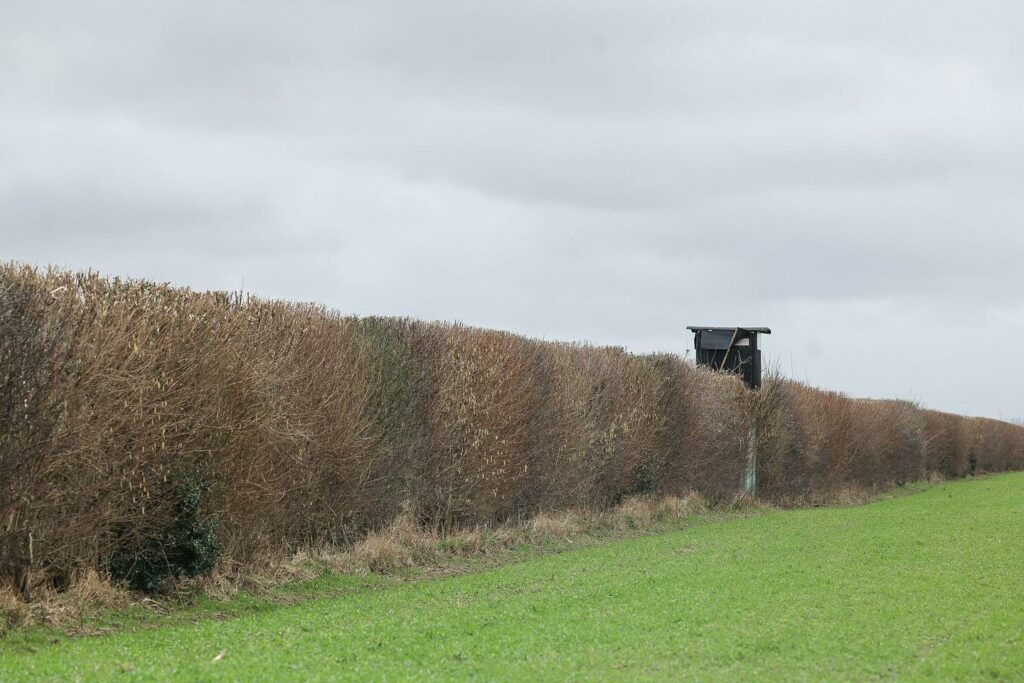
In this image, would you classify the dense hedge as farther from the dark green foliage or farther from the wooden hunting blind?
the wooden hunting blind

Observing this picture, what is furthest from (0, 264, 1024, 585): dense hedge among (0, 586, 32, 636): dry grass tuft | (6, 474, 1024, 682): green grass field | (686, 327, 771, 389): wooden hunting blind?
(686, 327, 771, 389): wooden hunting blind

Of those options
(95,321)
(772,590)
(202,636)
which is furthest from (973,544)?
(95,321)

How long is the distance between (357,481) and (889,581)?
7.10m

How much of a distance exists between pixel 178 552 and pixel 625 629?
4.96 meters

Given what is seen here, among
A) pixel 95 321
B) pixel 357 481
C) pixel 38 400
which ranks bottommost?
pixel 357 481

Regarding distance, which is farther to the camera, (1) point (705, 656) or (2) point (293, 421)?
(2) point (293, 421)

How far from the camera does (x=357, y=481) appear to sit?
1501 cm

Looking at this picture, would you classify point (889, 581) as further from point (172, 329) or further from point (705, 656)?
point (172, 329)

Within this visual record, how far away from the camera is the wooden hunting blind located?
3066 centimetres

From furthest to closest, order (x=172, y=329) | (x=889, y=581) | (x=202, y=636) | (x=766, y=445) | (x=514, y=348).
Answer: (x=766, y=445) → (x=514, y=348) → (x=889, y=581) → (x=172, y=329) → (x=202, y=636)

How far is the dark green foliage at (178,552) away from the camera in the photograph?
11.3 m

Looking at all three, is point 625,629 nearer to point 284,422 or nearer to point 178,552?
point 178,552

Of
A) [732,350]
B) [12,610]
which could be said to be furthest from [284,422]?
[732,350]

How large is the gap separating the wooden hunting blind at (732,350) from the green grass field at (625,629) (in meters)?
14.7
